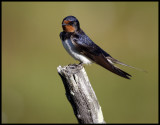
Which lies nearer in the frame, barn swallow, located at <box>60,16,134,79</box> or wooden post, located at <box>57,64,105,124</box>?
wooden post, located at <box>57,64,105,124</box>

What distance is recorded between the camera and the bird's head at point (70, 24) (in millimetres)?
3907

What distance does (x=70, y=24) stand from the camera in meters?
3.93

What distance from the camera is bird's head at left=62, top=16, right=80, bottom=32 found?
3907 millimetres

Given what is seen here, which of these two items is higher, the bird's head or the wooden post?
the bird's head

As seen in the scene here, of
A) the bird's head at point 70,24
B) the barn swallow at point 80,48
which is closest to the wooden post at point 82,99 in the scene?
the barn swallow at point 80,48

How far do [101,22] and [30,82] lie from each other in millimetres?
1981

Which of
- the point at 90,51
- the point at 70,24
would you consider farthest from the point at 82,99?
the point at 70,24

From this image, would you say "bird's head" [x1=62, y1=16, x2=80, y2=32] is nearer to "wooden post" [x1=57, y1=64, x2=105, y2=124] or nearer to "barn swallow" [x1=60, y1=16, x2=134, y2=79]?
"barn swallow" [x1=60, y1=16, x2=134, y2=79]

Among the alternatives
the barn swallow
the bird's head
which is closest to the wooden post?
the barn swallow

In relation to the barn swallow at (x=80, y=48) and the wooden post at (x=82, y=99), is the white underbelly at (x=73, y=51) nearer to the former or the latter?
the barn swallow at (x=80, y=48)

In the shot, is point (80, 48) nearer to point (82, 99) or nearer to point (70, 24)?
point (70, 24)

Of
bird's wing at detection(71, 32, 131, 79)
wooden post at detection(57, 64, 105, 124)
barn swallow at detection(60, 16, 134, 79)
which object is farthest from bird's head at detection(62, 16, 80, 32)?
wooden post at detection(57, 64, 105, 124)

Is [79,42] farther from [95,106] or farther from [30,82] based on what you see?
[30,82]

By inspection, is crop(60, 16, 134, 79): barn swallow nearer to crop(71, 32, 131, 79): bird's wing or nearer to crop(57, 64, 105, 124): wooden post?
crop(71, 32, 131, 79): bird's wing
